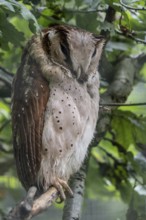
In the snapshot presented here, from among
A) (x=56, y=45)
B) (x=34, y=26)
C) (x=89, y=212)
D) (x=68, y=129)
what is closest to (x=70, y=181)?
(x=89, y=212)

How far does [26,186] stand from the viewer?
7.50 ft

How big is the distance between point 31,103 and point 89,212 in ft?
1.52

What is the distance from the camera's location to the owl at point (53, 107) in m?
2.23

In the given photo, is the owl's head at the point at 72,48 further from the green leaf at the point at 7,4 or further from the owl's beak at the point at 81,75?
the green leaf at the point at 7,4

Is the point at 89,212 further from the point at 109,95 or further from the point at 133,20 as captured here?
the point at 133,20

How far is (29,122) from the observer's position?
2225 mm

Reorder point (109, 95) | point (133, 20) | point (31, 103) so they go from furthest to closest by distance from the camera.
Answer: point (109, 95), point (133, 20), point (31, 103)

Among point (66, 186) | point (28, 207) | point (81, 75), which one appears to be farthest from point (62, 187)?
point (28, 207)

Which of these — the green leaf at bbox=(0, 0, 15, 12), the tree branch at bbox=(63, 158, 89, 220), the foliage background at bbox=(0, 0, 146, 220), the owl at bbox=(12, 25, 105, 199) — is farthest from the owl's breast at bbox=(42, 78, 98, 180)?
the green leaf at bbox=(0, 0, 15, 12)

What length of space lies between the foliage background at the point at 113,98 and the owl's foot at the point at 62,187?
0.65 feet

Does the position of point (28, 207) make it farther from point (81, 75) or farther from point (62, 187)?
point (81, 75)

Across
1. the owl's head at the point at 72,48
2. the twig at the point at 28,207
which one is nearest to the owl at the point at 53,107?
the owl's head at the point at 72,48

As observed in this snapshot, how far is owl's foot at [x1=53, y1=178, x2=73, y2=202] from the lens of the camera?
2.19 metres

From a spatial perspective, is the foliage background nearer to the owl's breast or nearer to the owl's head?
the owl's head
